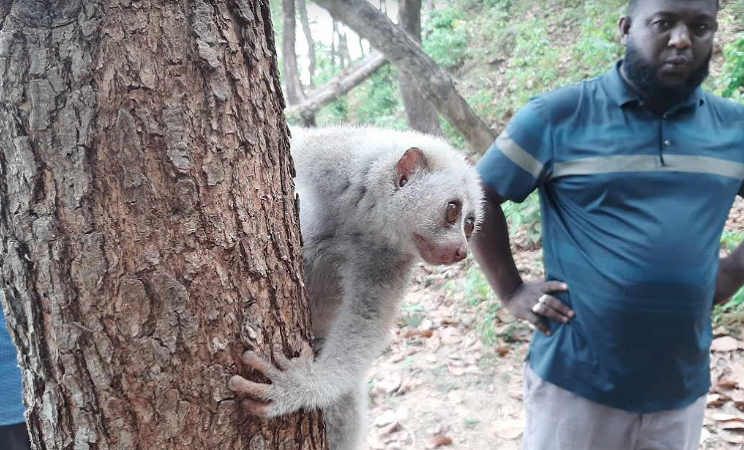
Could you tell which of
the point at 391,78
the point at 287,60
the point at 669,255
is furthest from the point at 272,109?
the point at 391,78

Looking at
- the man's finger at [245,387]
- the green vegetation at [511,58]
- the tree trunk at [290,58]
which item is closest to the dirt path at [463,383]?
the green vegetation at [511,58]

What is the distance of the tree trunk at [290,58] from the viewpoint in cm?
1052

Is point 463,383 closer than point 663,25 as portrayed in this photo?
No

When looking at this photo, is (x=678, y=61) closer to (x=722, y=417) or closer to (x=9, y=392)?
(x=722, y=417)

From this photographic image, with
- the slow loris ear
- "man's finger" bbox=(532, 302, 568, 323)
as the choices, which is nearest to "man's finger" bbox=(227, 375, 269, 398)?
the slow loris ear

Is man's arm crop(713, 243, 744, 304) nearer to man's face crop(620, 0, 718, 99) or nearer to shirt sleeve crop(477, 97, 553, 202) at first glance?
man's face crop(620, 0, 718, 99)

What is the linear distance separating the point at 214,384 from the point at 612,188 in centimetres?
197

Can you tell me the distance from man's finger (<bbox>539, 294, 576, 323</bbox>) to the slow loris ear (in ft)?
3.10

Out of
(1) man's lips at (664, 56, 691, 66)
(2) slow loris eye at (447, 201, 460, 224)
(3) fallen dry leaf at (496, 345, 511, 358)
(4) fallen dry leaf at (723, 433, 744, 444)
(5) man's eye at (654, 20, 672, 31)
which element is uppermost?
(5) man's eye at (654, 20, 672, 31)

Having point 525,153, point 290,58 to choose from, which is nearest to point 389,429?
point 525,153

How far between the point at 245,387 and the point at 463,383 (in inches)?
171

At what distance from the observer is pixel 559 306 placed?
2.81 meters

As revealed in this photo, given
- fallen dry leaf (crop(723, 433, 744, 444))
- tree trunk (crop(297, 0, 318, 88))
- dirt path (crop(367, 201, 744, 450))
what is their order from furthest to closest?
tree trunk (crop(297, 0, 318, 88)) → dirt path (crop(367, 201, 744, 450)) → fallen dry leaf (crop(723, 433, 744, 444))

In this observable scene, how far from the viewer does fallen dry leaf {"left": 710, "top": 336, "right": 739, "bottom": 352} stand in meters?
4.87
